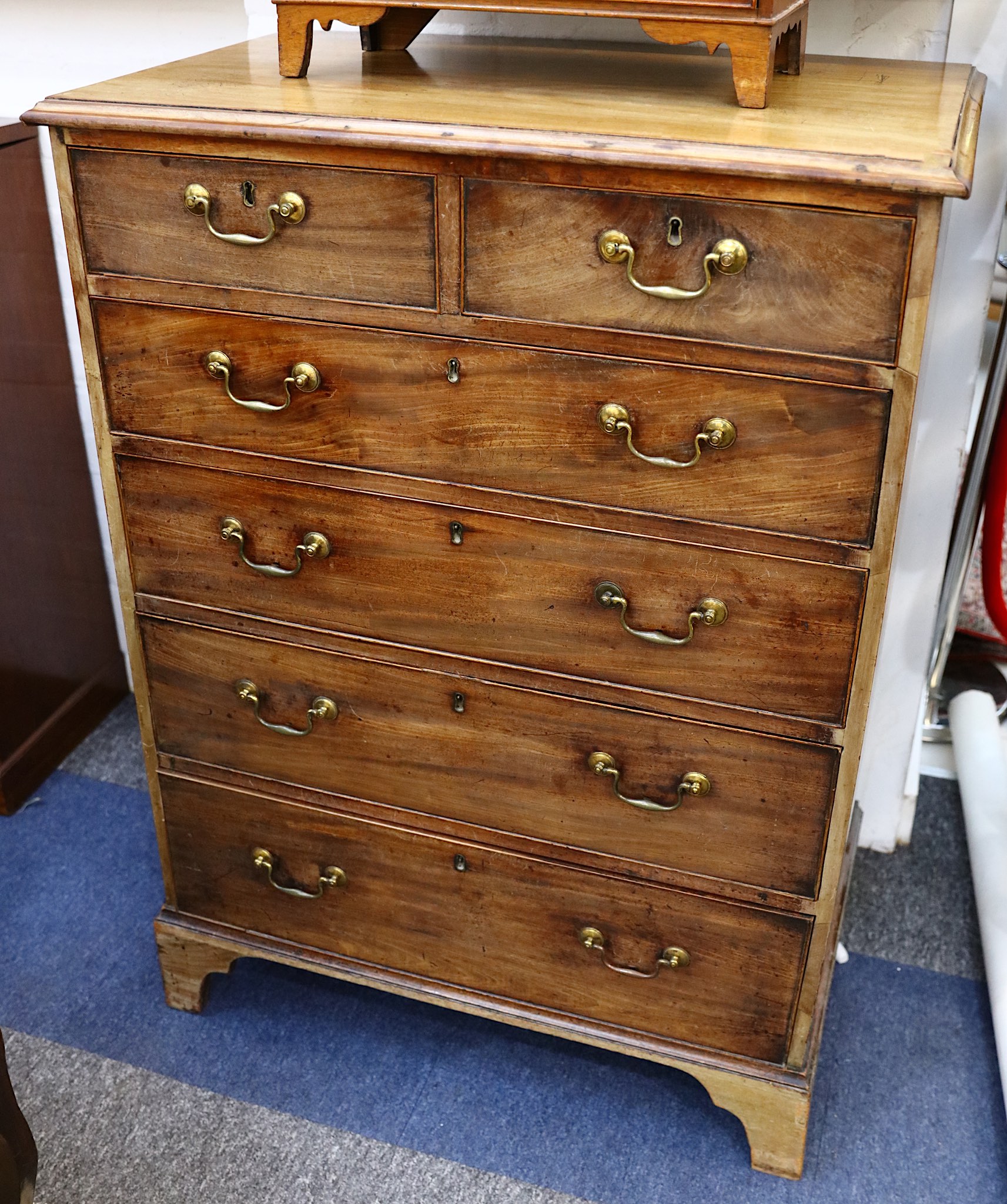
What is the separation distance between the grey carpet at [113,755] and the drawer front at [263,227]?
111cm

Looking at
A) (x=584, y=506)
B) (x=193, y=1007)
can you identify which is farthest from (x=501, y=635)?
(x=193, y=1007)

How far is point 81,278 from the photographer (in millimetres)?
1367

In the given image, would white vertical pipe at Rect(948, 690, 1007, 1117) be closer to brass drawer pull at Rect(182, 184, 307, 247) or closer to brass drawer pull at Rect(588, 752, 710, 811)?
brass drawer pull at Rect(588, 752, 710, 811)

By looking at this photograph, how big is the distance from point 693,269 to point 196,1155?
4.15ft

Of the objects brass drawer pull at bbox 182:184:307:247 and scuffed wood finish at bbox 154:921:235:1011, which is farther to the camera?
scuffed wood finish at bbox 154:921:235:1011

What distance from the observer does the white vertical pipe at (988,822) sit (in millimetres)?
1784

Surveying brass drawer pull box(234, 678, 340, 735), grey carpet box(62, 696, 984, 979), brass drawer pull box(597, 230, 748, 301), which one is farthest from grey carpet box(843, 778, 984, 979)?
brass drawer pull box(597, 230, 748, 301)

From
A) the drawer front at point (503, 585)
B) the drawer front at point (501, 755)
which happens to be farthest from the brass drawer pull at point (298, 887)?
the drawer front at point (503, 585)

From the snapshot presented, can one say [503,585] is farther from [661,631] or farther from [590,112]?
[590,112]

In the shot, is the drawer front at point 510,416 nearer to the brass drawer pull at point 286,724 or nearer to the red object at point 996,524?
the brass drawer pull at point 286,724

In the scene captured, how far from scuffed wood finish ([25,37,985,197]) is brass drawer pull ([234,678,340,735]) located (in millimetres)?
649

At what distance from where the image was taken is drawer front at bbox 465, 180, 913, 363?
3.59 feet

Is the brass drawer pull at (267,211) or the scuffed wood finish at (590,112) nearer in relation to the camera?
the scuffed wood finish at (590,112)

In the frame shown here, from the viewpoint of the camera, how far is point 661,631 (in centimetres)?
133
